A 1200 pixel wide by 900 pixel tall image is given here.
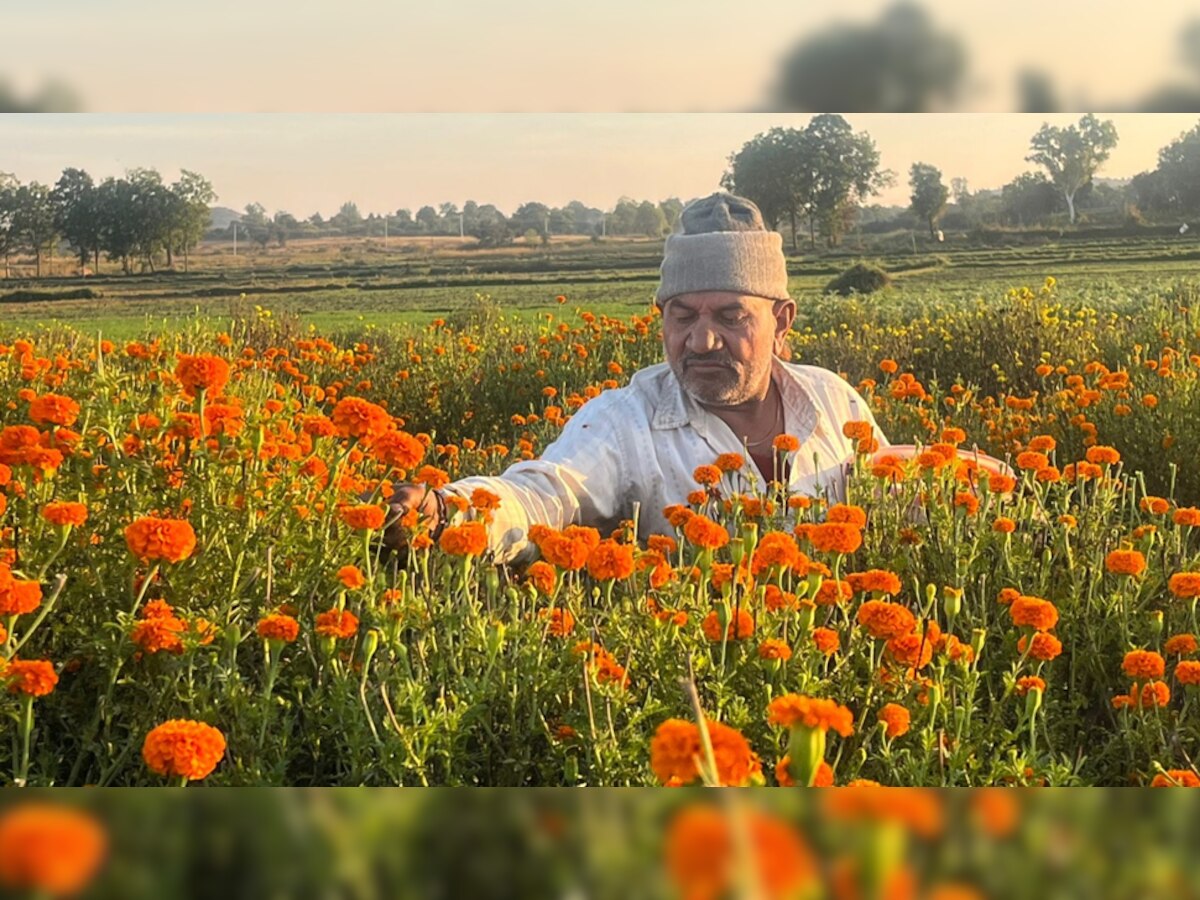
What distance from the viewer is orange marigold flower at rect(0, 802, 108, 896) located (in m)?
0.95

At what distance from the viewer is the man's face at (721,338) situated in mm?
1994

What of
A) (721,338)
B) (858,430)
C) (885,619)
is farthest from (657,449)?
(885,619)

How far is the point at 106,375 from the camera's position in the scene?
1892 mm

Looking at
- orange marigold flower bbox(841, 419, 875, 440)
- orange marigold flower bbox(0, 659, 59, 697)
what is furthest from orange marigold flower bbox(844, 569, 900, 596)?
orange marigold flower bbox(0, 659, 59, 697)

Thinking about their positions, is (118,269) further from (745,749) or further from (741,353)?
(745,749)

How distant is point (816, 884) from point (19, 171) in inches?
66.4

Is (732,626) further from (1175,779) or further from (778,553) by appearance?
(1175,779)

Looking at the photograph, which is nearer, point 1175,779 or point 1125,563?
point 1175,779

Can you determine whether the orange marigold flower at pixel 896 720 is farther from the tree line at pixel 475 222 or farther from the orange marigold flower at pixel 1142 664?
the tree line at pixel 475 222

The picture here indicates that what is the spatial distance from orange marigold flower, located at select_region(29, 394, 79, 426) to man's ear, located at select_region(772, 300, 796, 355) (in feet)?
3.65

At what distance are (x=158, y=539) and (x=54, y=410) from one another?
0.32 metres

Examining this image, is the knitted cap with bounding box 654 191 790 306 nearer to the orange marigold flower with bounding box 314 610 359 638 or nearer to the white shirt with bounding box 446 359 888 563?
the white shirt with bounding box 446 359 888 563

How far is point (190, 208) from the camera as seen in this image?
1.96 meters

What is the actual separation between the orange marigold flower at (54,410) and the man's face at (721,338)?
942mm
